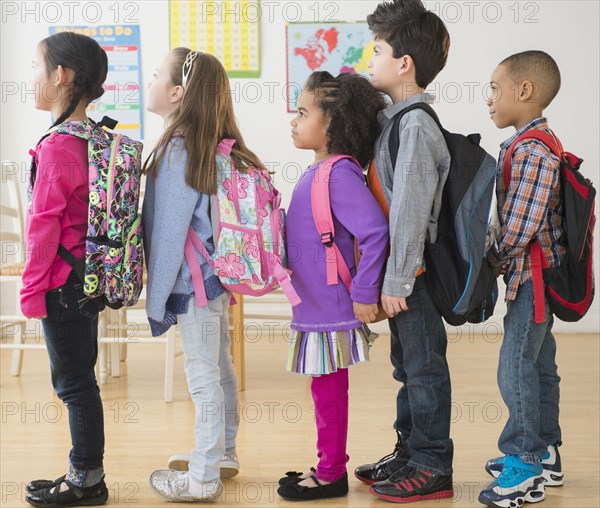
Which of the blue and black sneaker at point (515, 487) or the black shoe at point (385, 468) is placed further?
the black shoe at point (385, 468)

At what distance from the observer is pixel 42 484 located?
2.01 meters

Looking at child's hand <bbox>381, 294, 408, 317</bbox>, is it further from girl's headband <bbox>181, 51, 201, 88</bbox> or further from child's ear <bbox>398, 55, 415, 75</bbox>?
girl's headband <bbox>181, 51, 201, 88</bbox>

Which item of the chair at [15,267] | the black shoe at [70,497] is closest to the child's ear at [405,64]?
the black shoe at [70,497]

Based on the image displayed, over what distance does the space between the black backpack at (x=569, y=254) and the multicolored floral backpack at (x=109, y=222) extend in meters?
0.92

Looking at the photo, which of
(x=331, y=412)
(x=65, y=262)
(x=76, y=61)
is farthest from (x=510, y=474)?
(x=76, y=61)

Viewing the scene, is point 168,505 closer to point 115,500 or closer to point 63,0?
point 115,500

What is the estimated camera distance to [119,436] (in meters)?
2.56

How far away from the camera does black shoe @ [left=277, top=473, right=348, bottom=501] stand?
1980 mm

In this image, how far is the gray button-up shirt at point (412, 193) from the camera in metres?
1.84

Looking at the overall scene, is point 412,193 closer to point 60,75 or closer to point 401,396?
point 401,396

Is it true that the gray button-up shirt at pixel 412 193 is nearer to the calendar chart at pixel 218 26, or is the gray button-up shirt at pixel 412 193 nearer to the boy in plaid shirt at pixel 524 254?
the boy in plaid shirt at pixel 524 254

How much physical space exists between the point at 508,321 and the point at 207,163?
0.82 m

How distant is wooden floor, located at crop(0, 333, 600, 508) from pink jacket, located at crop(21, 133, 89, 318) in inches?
22.2

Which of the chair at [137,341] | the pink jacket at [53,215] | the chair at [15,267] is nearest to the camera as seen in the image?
the pink jacket at [53,215]
